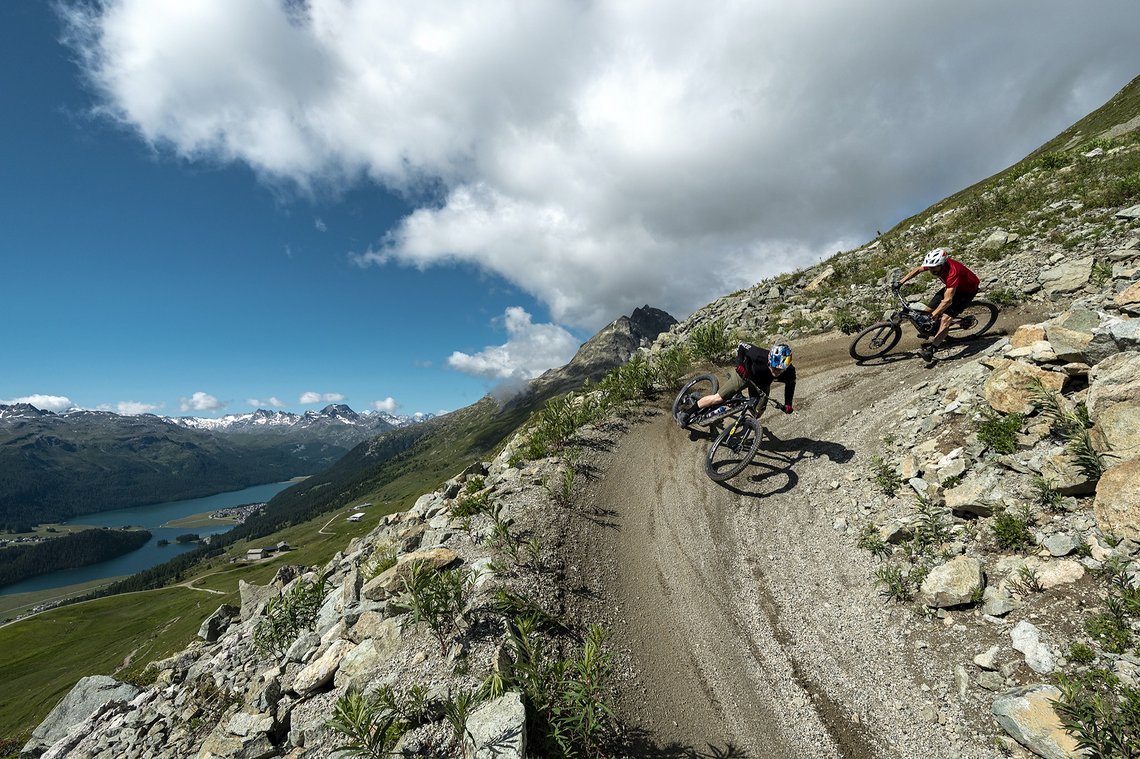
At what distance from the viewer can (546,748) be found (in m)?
6.28

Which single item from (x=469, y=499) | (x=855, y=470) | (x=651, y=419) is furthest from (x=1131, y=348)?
(x=469, y=499)

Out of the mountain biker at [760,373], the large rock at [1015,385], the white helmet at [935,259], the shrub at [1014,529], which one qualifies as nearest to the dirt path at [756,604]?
the mountain biker at [760,373]

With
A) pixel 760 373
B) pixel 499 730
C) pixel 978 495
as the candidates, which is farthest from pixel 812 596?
pixel 499 730

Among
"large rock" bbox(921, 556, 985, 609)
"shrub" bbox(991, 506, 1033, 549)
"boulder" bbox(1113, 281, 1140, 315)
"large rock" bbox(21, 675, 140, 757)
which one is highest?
"boulder" bbox(1113, 281, 1140, 315)

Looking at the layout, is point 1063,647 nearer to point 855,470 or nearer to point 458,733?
point 855,470

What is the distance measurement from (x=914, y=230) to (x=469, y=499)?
36651 mm

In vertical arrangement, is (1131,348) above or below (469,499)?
above

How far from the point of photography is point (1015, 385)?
32.9ft

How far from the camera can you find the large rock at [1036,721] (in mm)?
5539

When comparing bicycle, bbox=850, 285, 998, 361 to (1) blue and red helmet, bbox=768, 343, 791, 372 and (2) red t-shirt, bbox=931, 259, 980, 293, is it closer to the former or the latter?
(2) red t-shirt, bbox=931, 259, 980, 293

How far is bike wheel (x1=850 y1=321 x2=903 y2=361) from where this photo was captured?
17.8m

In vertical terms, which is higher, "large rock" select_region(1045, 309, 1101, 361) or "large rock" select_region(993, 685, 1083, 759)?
"large rock" select_region(1045, 309, 1101, 361)

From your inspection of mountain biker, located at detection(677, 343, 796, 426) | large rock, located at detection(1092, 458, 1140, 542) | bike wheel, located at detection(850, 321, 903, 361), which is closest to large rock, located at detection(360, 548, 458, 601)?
mountain biker, located at detection(677, 343, 796, 426)

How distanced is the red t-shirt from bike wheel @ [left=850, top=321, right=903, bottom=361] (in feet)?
7.54
